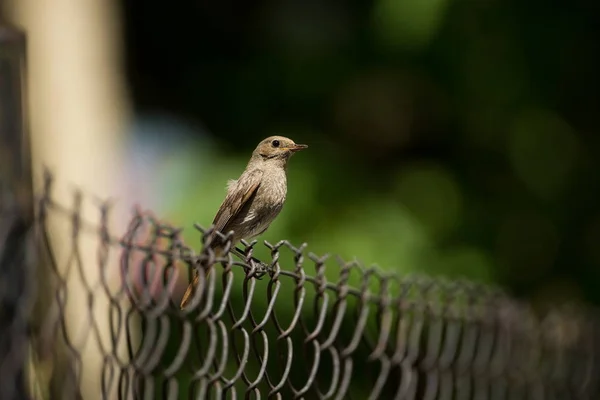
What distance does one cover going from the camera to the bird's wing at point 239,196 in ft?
11.3

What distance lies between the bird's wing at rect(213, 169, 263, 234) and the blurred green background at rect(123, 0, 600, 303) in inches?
114

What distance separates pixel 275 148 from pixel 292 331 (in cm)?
88

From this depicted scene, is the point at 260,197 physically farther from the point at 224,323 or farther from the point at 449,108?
the point at 449,108

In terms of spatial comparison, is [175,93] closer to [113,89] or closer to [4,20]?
[113,89]

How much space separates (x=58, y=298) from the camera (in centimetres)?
197

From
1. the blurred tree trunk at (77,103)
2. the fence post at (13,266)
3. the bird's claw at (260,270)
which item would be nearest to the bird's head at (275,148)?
the bird's claw at (260,270)

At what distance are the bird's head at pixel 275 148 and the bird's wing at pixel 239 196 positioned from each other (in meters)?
0.06

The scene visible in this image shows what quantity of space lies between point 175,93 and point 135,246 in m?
5.53

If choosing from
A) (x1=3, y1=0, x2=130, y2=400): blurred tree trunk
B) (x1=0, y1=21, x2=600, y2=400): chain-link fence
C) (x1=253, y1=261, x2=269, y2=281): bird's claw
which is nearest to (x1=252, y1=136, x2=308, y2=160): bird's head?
(x1=0, y1=21, x2=600, y2=400): chain-link fence

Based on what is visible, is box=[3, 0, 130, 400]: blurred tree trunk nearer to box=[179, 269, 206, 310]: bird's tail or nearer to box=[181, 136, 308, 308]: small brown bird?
box=[181, 136, 308, 308]: small brown bird

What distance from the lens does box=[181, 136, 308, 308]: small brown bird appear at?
11.3ft

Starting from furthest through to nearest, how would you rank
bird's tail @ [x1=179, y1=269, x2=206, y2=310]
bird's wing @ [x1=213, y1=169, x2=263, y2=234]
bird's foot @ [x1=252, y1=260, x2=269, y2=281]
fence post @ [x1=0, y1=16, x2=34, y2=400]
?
1. bird's wing @ [x1=213, y1=169, x2=263, y2=234]
2. bird's tail @ [x1=179, y1=269, x2=206, y2=310]
3. bird's foot @ [x1=252, y1=260, x2=269, y2=281]
4. fence post @ [x1=0, y1=16, x2=34, y2=400]

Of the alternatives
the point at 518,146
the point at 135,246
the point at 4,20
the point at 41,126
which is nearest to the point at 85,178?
the point at 41,126

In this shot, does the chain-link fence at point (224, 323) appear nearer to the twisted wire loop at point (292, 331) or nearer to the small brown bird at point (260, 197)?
the twisted wire loop at point (292, 331)
